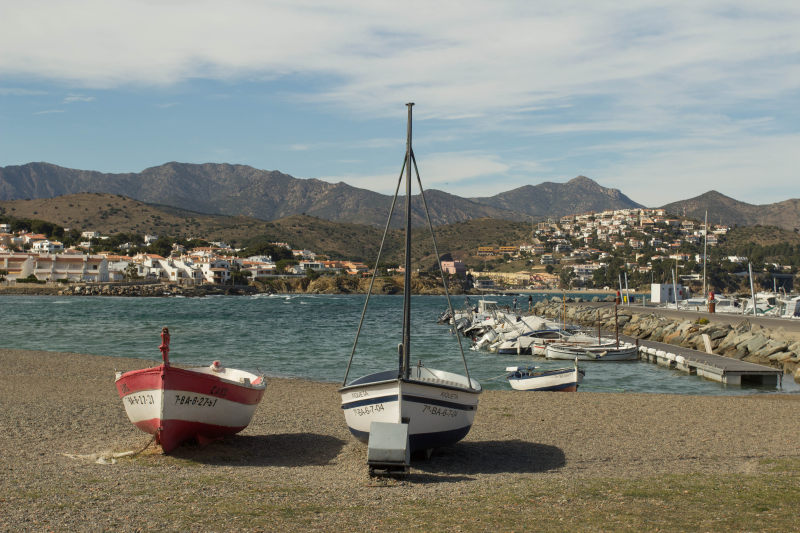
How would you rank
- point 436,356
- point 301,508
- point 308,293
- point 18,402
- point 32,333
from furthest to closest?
point 308,293 → point 32,333 → point 436,356 → point 18,402 → point 301,508

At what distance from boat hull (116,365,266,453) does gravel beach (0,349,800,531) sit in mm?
335

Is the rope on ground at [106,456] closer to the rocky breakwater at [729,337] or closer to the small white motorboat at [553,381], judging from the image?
the small white motorboat at [553,381]

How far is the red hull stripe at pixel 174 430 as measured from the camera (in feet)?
37.1

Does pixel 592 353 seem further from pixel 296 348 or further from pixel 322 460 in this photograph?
pixel 322 460

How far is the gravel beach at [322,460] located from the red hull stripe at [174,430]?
211 mm

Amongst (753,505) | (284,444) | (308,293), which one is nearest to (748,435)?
(753,505)

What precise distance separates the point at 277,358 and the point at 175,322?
26.1 m

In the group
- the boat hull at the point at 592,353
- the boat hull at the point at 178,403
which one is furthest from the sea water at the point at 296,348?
the boat hull at the point at 178,403

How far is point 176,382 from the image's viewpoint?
37.3 ft

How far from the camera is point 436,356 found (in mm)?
36562

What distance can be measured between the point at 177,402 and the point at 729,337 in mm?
32926

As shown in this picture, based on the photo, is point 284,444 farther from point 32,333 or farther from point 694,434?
point 32,333

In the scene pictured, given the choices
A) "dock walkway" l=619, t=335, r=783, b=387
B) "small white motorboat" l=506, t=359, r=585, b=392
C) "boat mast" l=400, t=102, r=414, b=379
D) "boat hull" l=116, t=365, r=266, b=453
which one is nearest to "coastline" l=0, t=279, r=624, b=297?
"dock walkway" l=619, t=335, r=783, b=387

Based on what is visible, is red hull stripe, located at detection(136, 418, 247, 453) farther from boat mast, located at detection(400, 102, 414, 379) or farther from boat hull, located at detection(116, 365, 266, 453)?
boat mast, located at detection(400, 102, 414, 379)
